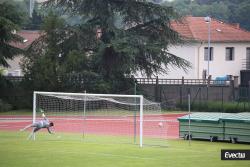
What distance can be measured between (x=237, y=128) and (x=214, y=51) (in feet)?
162

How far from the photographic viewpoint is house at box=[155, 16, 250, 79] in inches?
2987

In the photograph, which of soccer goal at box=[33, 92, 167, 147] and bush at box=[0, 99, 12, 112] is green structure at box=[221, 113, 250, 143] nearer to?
soccer goal at box=[33, 92, 167, 147]

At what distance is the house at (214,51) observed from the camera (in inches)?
2987

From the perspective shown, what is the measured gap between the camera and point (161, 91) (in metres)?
57.7

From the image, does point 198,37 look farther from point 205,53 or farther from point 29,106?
point 29,106

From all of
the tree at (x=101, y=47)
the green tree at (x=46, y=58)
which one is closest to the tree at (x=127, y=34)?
the tree at (x=101, y=47)

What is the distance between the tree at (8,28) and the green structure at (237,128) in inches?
1001

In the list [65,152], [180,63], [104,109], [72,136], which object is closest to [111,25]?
[180,63]

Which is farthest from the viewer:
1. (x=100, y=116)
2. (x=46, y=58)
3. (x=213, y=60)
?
(x=213, y=60)

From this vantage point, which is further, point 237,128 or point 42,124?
point 237,128

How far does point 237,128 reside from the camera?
2898cm

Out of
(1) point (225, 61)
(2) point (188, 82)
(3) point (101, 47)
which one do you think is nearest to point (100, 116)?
(3) point (101, 47)

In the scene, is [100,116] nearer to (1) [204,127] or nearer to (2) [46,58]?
(1) [204,127]

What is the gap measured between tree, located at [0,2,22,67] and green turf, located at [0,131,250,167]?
2287cm
